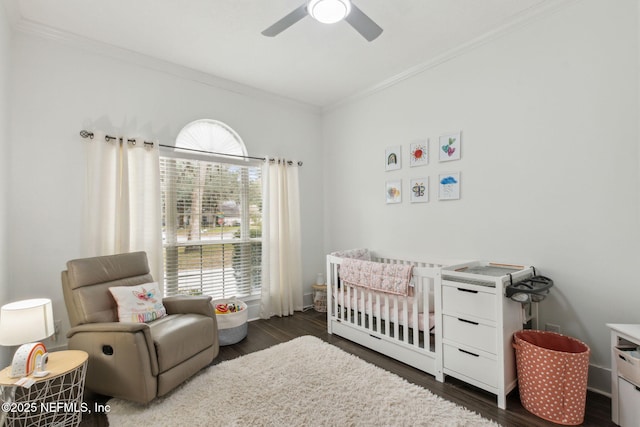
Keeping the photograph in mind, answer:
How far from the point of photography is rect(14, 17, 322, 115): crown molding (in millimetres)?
2469

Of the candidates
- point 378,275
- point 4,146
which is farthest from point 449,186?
point 4,146

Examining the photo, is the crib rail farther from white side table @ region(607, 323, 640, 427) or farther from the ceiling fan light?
the ceiling fan light

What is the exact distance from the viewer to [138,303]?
90.1 inches

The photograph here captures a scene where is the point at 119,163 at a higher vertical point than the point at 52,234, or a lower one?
higher

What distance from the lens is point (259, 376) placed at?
7.44ft

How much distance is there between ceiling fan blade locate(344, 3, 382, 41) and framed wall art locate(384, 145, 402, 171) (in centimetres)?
147

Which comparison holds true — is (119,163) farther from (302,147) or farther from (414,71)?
(414,71)

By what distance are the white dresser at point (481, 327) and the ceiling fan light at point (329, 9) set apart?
1.90 meters

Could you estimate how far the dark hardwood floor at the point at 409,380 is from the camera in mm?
1787

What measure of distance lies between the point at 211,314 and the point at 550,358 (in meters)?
2.31

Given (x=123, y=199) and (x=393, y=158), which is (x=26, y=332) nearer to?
(x=123, y=199)

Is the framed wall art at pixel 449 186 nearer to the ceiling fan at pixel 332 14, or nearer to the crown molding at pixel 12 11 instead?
the ceiling fan at pixel 332 14

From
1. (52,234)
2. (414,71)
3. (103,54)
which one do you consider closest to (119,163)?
(52,234)

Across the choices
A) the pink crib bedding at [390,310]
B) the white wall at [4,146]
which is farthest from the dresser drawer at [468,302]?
the white wall at [4,146]
